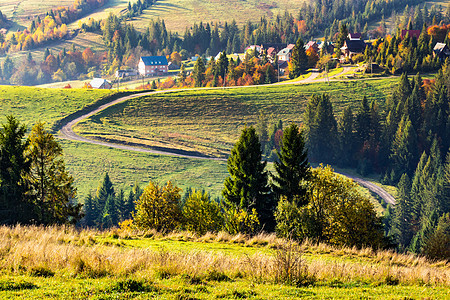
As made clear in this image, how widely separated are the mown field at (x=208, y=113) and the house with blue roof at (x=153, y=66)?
74.7 meters

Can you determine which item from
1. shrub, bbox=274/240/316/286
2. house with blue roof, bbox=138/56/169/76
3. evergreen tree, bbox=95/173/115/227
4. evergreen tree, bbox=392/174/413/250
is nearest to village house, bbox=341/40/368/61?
evergreen tree, bbox=392/174/413/250

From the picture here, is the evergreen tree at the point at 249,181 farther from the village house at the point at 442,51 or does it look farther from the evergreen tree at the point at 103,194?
the village house at the point at 442,51

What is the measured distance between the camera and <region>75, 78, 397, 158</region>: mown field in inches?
3987

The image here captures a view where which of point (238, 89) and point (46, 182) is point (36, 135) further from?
point (238, 89)

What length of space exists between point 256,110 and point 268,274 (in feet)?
353

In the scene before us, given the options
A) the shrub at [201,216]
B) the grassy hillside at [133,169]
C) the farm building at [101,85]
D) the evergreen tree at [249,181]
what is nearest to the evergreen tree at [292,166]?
the evergreen tree at [249,181]

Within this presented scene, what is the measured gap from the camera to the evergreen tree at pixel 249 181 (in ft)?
122

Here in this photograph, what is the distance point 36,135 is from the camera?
29969 millimetres

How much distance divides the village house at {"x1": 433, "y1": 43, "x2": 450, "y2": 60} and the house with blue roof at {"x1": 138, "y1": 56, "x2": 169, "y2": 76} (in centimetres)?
11133

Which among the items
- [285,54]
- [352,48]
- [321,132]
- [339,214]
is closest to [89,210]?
[339,214]

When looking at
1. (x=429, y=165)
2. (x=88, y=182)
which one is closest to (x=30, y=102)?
(x=88, y=182)

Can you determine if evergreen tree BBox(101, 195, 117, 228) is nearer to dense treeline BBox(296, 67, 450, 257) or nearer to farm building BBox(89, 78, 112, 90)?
dense treeline BBox(296, 67, 450, 257)

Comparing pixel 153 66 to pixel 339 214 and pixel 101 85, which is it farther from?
pixel 339 214

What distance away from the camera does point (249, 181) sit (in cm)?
3750
